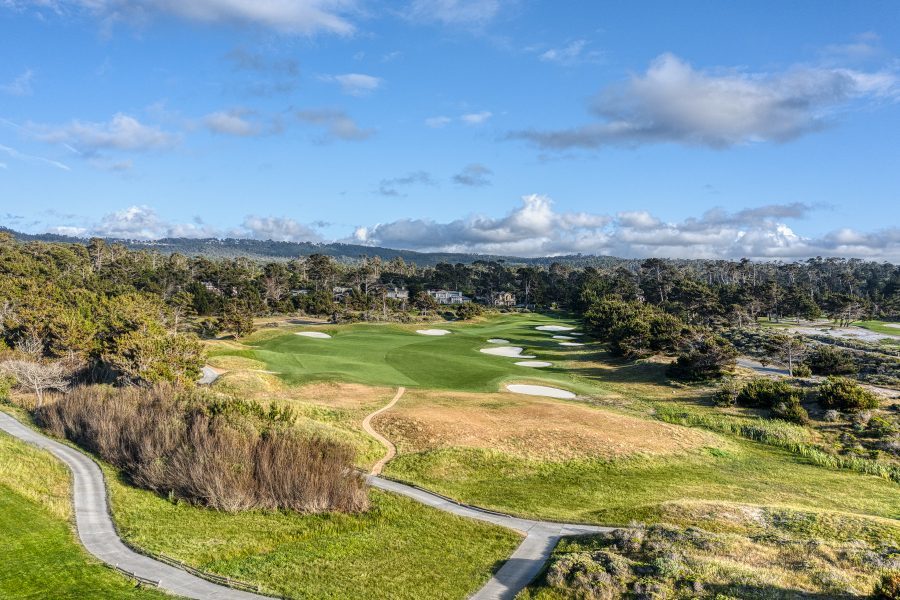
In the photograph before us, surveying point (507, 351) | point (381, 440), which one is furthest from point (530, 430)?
point (507, 351)

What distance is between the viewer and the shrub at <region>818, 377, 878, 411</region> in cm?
3941

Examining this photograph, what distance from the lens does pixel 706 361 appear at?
52.8m

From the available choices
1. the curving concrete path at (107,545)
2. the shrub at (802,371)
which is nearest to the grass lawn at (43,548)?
the curving concrete path at (107,545)

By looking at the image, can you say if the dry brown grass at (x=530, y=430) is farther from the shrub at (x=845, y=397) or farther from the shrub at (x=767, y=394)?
the shrub at (x=845, y=397)

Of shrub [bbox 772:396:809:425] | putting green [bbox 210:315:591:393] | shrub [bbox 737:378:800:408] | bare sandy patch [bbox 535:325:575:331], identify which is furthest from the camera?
bare sandy patch [bbox 535:325:575:331]

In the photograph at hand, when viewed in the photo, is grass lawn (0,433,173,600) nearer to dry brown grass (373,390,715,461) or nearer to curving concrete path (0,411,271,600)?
curving concrete path (0,411,271,600)

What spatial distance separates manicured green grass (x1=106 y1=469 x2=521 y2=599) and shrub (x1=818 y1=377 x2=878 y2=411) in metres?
32.9

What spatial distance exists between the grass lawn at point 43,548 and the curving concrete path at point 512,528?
10.0 m

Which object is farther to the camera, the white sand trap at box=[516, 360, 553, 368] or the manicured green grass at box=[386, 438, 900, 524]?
the white sand trap at box=[516, 360, 553, 368]

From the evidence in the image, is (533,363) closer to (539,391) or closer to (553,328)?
(539,391)

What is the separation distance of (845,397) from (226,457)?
4251 centimetres

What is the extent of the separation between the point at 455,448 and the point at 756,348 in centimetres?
5784

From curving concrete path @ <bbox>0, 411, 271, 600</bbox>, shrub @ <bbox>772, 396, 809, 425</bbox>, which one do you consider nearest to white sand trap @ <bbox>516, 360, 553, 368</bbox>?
shrub @ <bbox>772, 396, 809, 425</bbox>

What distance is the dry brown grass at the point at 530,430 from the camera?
32.4 meters
